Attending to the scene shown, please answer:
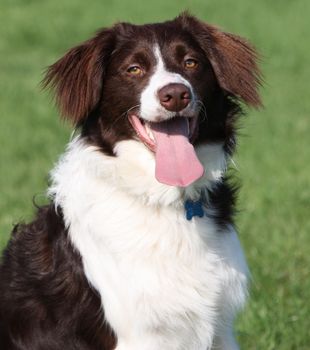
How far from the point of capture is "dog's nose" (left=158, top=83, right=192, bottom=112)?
15.2 ft

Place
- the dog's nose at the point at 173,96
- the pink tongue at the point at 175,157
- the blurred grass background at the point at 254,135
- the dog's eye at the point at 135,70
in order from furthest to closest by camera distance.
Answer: the blurred grass background at the point at 254,135, the dog's eye at the point at 135,70, the pink tongue at the point at 175,157, the dog's nose at the point at 173,96

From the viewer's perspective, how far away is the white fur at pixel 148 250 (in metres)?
4.85

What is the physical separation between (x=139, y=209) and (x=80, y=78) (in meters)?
0.78

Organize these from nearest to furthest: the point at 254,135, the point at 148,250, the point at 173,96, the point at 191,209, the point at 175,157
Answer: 1. the point at 173,96
2. the point at 175,157
3. the point at 148,250
4. the point at 191,209
5. the point at 254,135

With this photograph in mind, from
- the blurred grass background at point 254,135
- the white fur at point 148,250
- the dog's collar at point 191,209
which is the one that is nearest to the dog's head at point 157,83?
the white fur at point 148,250

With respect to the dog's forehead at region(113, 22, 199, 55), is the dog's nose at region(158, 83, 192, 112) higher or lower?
lower

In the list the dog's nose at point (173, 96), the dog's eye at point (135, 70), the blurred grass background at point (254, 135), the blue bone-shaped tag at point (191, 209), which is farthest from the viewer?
the blurred grass background at point (254, 135)

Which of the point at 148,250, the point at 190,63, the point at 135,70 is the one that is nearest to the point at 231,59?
the point at 190,63

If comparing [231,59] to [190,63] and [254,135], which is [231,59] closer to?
[190,63]

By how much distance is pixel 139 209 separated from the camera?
16.5 ft

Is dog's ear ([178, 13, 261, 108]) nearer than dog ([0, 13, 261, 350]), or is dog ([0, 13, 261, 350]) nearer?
dog ([0, 13, 261, 350])

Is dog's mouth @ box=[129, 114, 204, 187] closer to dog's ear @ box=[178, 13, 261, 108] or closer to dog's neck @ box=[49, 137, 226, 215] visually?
dog's neck @ box=[49, 137, 226, 215]

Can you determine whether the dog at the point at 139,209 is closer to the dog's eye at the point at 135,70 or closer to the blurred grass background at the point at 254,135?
the dog's eye at the point at 135,70

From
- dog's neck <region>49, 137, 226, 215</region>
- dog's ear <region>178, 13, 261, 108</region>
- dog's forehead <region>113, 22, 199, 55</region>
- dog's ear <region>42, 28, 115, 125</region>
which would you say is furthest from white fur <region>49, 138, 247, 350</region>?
dog's forehead <region>113, 22, 199, 55</region>
